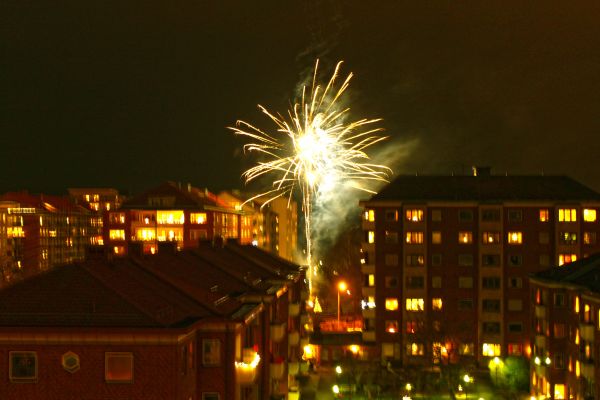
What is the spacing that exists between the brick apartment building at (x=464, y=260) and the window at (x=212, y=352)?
3236 centimetres

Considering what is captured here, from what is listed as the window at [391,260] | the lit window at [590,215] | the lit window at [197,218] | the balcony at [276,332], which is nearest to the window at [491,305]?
the window at [391,260]

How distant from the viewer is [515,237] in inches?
2205

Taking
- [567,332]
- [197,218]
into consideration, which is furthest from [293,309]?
[197,218]

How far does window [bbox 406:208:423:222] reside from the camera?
56406 millimetres

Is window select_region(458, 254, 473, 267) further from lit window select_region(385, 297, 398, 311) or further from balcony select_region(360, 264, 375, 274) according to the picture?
balcony select_region(360, 264, 375, 274)

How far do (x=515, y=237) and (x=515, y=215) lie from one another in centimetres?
156

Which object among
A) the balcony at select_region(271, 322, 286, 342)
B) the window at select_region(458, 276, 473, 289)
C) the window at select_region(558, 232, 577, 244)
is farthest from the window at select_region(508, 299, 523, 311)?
the balcony at select_region(271, 322, 286, 342)

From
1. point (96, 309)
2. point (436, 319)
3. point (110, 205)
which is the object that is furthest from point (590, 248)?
point (110, 205)

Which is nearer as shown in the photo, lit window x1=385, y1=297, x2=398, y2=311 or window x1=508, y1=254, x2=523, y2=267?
window x1=508, y1=254, x2=523, y2=267

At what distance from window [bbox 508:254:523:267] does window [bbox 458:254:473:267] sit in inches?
106

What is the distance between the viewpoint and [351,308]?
87875mm

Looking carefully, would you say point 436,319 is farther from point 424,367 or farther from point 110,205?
point 110,205

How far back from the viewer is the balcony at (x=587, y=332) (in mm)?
33791

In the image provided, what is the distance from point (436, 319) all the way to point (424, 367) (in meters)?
3.57
